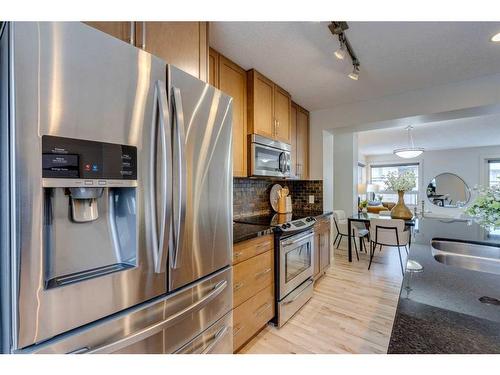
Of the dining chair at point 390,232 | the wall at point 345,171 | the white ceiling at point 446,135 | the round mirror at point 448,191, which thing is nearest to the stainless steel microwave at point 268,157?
the dining chair at point 390,232

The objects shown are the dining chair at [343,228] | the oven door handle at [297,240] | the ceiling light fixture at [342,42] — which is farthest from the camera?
the dining chair at [343,228]

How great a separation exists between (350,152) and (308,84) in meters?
2.90

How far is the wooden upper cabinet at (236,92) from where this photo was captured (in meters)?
1.94

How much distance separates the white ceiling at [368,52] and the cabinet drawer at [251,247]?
60.8 inches

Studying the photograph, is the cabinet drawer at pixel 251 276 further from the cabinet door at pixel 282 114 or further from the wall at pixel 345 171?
the wall at pixel 345 171

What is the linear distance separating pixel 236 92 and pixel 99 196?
163 cm

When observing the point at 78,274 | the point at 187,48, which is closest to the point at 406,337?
the point at 78,274

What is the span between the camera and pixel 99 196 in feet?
2.83

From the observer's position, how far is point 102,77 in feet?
2.62

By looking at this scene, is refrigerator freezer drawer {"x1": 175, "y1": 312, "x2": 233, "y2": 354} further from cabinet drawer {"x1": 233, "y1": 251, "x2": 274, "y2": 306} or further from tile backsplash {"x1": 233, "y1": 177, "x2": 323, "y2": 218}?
tile backsplash {"x1": 233, "y1": 177, "x2": 323, "y2": 218}

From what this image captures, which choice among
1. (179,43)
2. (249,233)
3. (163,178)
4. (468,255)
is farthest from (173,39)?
(468,255)

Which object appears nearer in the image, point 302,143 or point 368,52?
point 368,52

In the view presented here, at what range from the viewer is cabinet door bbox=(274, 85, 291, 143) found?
8.41 feet

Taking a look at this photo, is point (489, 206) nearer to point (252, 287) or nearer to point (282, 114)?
point (252, 287)
